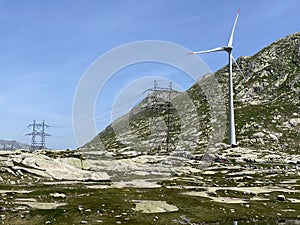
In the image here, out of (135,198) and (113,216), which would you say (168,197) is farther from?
(113,216)

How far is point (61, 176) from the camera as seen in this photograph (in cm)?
7375

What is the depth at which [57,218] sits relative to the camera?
1458 inches

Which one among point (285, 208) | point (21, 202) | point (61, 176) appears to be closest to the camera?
point (21, 202)

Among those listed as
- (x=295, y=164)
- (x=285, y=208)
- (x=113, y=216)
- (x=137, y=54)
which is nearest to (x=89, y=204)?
(x=113, y=216)

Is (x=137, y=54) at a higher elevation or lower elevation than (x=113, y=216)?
higher

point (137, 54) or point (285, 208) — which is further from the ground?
point (137, 54)

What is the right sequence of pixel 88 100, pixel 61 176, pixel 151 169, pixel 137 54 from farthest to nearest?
pixel 137 54, pixel 151 169, pixel 88 100, pixel 61 176

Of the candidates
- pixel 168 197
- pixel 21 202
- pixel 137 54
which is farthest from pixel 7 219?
pixel 137 54

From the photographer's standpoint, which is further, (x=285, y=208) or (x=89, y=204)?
(x=285, y=208)

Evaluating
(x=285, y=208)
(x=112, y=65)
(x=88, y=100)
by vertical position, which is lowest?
(x=285, y=208)

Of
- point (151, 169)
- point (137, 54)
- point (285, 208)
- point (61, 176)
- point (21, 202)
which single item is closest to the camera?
point (21, 202)

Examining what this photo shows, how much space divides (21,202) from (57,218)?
872 centimetres

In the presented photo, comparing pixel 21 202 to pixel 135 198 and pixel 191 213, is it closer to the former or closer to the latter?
pixel 135 198

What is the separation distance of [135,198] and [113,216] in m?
11.5
